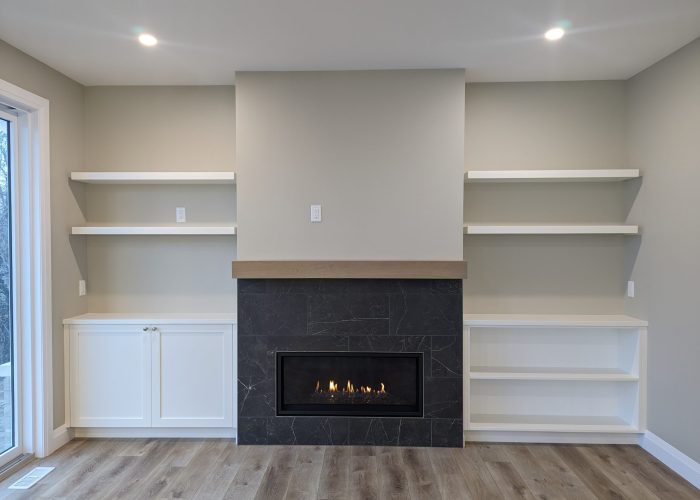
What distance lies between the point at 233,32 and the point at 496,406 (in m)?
3.07

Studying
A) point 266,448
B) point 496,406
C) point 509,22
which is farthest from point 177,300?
point 509,22

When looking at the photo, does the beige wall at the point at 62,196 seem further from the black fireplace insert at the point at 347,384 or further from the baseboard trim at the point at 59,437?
the black fireplace insert at the point at 347,384

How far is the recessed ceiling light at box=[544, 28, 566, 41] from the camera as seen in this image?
2.60 meters

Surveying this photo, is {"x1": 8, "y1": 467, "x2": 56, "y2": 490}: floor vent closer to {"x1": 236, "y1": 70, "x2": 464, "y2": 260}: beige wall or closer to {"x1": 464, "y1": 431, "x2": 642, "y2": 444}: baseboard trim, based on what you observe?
{"x1": 236, "y1": 70, "x2": 464, "y2": 260}: beige wall

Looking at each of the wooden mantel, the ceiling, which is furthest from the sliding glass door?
the wooden mantel

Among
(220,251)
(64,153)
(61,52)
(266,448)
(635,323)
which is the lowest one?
(266,448)

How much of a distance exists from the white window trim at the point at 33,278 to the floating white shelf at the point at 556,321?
9.32 ft

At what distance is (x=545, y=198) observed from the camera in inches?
139

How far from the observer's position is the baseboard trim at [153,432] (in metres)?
3.31

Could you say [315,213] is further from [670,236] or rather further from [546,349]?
[670,236]

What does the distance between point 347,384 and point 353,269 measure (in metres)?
0.85

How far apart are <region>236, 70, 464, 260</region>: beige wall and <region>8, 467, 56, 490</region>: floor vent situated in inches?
70.9

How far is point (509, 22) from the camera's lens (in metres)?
2.50

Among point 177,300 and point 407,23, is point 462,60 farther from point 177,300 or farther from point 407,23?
point 177,300
